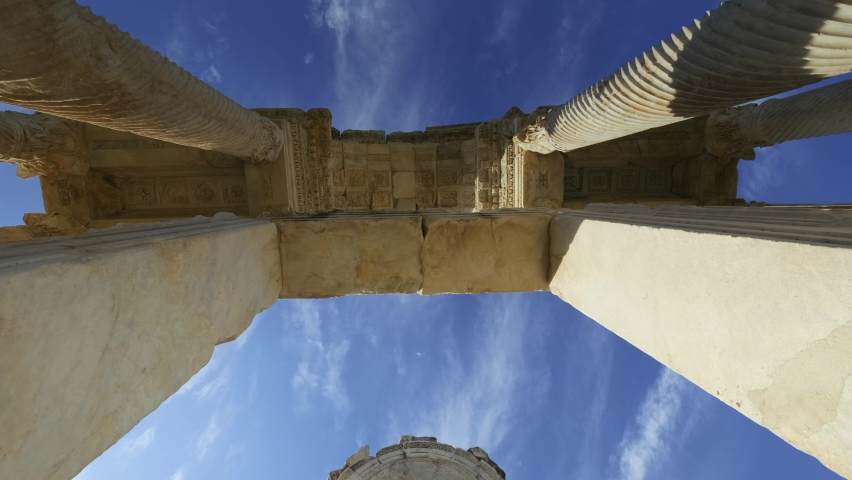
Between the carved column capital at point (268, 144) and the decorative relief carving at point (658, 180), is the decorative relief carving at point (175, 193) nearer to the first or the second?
the carved column capital at point (268, 144)

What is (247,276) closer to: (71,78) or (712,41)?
(71,78)

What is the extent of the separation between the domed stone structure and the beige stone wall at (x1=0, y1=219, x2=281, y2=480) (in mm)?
5275

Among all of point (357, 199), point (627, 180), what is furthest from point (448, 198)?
point (627, 180)

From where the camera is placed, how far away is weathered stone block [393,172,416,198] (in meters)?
8.70

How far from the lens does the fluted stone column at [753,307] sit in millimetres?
1541

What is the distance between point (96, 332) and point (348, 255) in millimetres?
2326

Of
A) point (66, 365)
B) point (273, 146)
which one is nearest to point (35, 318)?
point (66, 365)

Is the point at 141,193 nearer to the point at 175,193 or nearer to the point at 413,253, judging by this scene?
the point at 175,193

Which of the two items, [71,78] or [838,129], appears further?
[838,129]

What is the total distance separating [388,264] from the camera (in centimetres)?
412

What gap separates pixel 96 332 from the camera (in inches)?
71.8

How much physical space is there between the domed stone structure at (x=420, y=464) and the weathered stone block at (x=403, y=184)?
4553 mm

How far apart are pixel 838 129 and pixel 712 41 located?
3.53m

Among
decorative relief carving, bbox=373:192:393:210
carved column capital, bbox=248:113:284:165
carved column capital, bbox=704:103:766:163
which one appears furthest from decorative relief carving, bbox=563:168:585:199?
carved column capital, bbox=248:113:284:165
